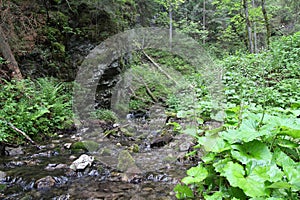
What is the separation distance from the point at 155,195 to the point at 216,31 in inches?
840

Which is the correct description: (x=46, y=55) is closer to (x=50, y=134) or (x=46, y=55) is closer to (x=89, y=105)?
(x=89, y=105)

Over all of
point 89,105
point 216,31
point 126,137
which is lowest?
point 126,137

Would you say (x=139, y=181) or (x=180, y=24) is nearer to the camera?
(x=139, y=181)

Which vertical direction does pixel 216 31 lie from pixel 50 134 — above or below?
above

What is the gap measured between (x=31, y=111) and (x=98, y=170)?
3.60 metres

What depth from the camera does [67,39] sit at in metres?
9.38

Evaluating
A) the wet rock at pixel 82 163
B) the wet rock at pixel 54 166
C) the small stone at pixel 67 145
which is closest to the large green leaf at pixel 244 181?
the wet rock at pixel 82 163

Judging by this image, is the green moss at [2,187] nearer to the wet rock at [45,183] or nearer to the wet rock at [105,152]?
the wet rock at [45,183]

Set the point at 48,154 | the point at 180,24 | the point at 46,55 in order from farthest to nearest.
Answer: the point at 180,24
the point at 46,55
the point at 48,154

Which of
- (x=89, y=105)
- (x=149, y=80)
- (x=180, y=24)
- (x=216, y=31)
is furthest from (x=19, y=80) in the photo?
(x=216, y=31)

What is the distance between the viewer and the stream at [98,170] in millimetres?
3316

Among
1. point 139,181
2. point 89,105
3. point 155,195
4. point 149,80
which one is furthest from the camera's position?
point 149,80

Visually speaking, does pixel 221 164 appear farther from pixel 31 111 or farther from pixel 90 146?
pixel 31 111

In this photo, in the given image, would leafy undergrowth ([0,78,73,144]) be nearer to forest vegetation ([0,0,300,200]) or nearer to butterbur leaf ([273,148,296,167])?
forest vegetation ([0,0,300,200])
